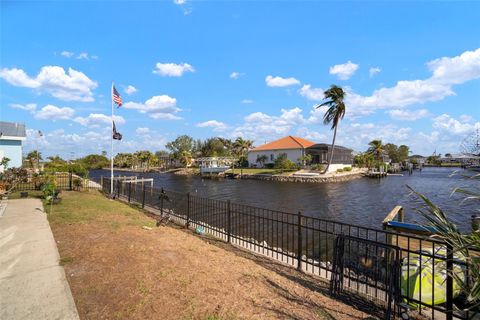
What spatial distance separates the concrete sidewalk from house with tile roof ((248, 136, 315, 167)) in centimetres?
5468

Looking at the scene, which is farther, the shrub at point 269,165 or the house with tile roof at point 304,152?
the shrub at point 269,165

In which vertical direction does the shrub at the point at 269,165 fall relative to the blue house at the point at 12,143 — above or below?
below

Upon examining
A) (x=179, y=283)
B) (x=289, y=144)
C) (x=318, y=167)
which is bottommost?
(x=179, y=283)

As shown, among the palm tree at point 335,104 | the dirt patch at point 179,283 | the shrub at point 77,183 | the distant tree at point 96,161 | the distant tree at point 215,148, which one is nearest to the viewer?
the dirt patch at point 179,283

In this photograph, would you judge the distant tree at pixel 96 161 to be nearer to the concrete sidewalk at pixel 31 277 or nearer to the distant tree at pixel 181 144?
the distant tree at pixel 181 144

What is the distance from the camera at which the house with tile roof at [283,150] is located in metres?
60.0

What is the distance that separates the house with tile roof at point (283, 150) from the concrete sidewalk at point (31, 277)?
179 ft

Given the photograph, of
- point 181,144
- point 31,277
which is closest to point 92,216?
point 31,277

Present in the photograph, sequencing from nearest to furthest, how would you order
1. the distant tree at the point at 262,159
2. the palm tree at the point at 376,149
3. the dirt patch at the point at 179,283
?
the dirt patch at the point at 179,283 < the distant tree at the point at 262,159 < the palm tree at the point at 376,149

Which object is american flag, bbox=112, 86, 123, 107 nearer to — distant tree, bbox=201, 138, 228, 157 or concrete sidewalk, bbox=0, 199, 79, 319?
concrete sidewalk, bbox=0, 199, 79, 319

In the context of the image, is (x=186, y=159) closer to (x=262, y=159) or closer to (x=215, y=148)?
(x=215, y=148)

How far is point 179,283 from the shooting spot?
489 cm

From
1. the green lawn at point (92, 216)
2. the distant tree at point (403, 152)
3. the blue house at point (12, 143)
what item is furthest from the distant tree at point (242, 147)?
the distant tree at point (403, 152)

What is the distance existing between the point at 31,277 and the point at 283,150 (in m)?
59.0
